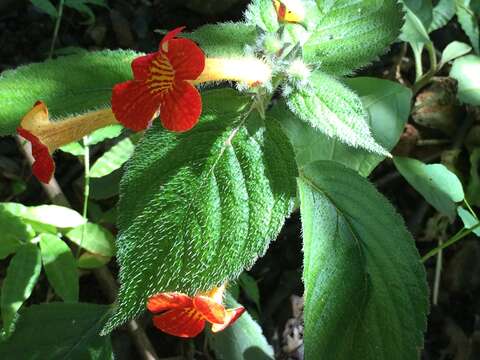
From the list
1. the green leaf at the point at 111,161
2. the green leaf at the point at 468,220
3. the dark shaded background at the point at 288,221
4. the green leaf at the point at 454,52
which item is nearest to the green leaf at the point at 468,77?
the green leaf at the point at 454,52

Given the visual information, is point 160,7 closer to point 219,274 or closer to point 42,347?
point 42,347

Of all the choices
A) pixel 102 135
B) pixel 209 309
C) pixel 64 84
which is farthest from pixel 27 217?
pixel 209 309

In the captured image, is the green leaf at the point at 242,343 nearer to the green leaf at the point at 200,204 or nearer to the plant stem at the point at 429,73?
the green leaf at the point at 200,204

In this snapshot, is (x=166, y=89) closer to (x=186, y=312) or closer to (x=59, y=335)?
(x=186, y=312)

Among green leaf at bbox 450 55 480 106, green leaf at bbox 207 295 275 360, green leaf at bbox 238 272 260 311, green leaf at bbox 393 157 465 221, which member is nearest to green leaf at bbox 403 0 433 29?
green leaf at bbox 450 55 480 106

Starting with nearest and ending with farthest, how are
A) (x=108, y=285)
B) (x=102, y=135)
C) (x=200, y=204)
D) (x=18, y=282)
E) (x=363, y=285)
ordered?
(x=200, y=204) → (x=363, y=285) → (x=18, y=282) → (x=102, y=135) → (x=108, y=285)

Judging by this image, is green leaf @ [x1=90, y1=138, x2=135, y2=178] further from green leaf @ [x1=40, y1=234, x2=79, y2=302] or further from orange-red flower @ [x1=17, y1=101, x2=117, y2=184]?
orange-red flower @ [x1=17, y1=101, x2=117, y2=184]
